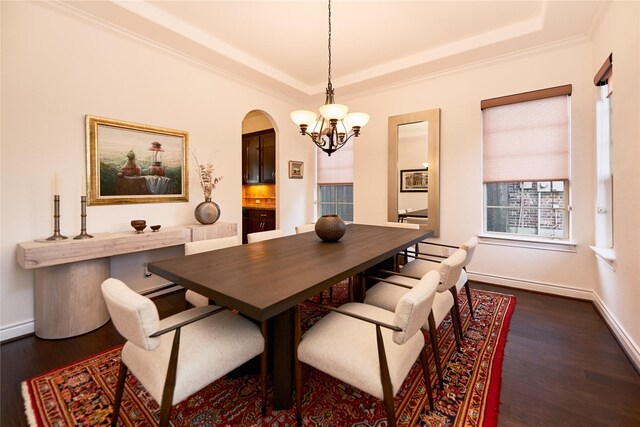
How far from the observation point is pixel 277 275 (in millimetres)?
1550

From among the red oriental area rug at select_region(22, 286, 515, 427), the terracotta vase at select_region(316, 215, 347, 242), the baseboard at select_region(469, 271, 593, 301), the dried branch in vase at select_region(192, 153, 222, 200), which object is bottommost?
the red oriental area rug at select_region(22, 286, 515, 427)

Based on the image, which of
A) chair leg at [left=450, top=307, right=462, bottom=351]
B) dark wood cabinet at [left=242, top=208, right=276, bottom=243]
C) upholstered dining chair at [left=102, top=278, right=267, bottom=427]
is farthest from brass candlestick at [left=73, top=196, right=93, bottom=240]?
chair leg at [left=450, top=307, right=462, bottom=351]

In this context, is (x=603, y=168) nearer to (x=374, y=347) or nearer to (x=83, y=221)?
(x=374, y=347)

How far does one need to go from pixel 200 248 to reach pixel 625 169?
3319mm

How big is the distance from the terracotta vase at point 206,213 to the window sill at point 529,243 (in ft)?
11.2

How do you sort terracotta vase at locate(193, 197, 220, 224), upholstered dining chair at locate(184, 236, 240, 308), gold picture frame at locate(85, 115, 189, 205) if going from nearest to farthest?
upholstered dining chair at locate(184, 236, 240, 308)
gold picture frame at locate(85, 115, 189, 205)
terracotta vase at locate(193, 197, 220, 224)

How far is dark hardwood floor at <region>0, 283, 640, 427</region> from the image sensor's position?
1582 mm

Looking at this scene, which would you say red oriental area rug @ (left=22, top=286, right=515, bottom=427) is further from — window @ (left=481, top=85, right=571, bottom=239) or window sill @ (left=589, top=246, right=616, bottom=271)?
window @ (left=481, top=85, right=571, bottom=239)

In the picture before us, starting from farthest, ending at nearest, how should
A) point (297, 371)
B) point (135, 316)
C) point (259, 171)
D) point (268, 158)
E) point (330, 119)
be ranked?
point (259, 171)
point (268, 158)
point (330, 119)
point (297, 371)
point (135, 316)

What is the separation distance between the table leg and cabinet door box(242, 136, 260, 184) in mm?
4467

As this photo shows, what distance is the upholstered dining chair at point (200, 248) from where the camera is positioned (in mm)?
2110

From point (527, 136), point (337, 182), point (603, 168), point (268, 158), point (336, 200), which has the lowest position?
point (336, 200)

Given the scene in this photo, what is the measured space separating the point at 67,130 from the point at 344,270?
9.44 feet

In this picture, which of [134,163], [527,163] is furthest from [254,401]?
[527,163]
